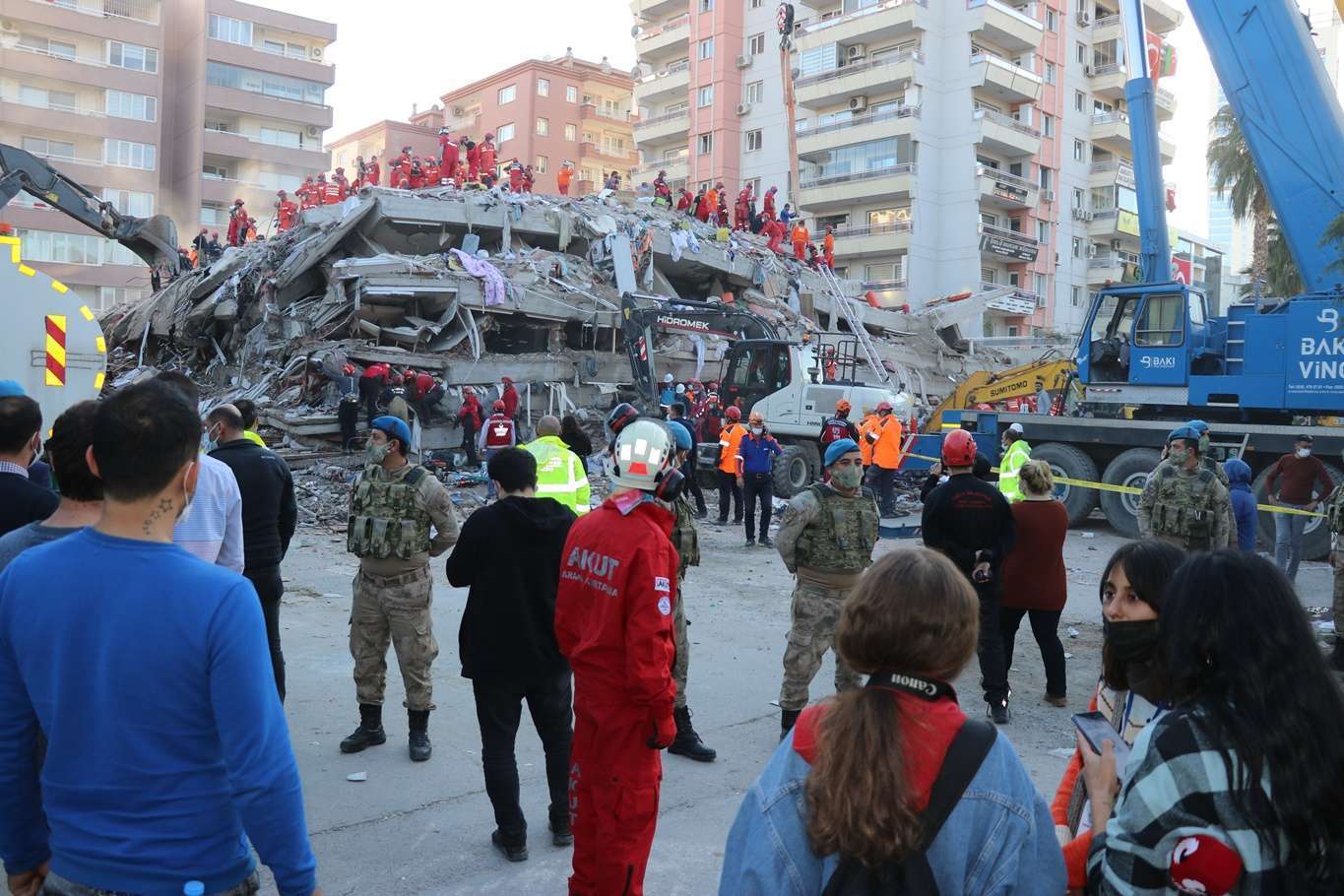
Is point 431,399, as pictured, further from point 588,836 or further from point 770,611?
point 588,836

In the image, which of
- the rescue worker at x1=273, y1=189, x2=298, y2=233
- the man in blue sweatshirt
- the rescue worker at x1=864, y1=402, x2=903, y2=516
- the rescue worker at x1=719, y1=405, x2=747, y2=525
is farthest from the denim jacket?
the rescue worker at x1=273, y1=189, x2=298, y2=233

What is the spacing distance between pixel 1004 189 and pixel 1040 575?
40.1 metres

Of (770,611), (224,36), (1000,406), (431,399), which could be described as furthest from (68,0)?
(770,611)

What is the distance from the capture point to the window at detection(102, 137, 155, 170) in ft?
142

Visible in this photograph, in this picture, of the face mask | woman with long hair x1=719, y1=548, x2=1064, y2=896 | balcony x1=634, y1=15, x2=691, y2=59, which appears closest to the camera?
woman with long hair x1=719, y1=548, x2=1064, y2=896

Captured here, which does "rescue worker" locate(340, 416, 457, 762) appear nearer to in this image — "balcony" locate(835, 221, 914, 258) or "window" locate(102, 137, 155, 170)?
"balcony" locate(835, 221, 914, 258)

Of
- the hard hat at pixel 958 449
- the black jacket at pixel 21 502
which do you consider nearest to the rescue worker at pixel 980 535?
the hard hat at pixel 958 449

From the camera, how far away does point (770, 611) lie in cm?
899

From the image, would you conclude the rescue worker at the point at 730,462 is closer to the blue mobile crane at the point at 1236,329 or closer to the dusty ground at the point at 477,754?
the dusty ground at the point at 477,754

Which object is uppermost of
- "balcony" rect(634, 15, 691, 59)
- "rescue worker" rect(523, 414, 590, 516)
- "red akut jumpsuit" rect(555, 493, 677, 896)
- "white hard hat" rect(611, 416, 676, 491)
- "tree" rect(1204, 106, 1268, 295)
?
"balcony" rect(634, 15, 691, 59)

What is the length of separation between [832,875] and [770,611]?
7424mm

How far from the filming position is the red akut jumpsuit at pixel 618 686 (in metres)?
3.28

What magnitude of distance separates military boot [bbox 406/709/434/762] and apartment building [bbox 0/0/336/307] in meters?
40.5

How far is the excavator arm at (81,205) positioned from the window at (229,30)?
3738cm
